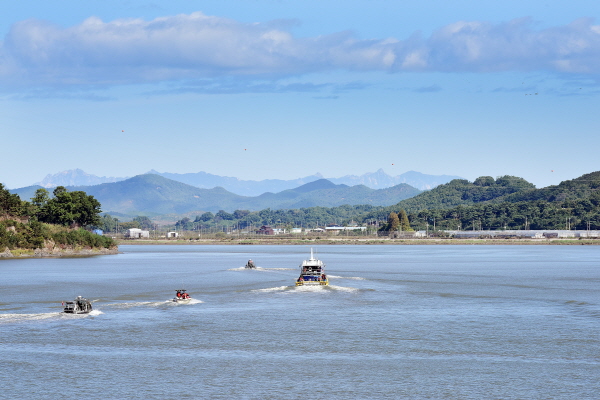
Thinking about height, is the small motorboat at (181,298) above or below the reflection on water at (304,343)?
Answer: above

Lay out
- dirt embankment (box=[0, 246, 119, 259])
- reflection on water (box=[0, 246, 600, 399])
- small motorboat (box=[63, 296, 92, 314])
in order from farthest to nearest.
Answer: dirt embankment (box=[0, 246, 119, 259]), small motorboat (box=[63, 296, 92, 314]), reflection on water (box=[0, 246, 600, 399])

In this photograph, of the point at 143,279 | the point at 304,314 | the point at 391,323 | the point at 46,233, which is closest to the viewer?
the point at 391,323

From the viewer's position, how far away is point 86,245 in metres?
175

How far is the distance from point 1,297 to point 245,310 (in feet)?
93.4

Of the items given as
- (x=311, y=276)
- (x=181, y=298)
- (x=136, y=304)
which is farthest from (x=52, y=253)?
(x=136, y=304)

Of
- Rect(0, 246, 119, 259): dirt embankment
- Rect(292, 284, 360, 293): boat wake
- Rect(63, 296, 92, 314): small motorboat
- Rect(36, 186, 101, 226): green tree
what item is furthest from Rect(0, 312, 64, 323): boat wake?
Rect(36, 186, 101, 226): green tree

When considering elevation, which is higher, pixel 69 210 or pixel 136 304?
pixel 69 210

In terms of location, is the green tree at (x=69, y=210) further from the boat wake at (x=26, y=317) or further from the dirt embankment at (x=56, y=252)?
the boat wake at (x=26, y=317)

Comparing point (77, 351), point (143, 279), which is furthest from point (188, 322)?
point (143, 279)

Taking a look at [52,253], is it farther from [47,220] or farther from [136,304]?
[136,304]

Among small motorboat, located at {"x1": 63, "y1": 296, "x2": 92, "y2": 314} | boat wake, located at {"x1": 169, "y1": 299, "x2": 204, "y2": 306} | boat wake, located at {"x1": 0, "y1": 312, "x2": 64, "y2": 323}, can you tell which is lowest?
boat wake, located at {"x1": 169, "y1": 299, "x2": 204, "y2": 306}

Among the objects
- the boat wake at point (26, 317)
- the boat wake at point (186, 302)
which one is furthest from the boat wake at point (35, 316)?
the boat wake at point (186, 302)

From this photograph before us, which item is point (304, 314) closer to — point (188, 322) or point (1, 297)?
point (188, 322)

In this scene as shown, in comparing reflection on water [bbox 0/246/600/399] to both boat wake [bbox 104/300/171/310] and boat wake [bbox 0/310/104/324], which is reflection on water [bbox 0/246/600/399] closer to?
boat wake [bbox 0/310/104/324]
